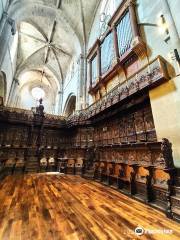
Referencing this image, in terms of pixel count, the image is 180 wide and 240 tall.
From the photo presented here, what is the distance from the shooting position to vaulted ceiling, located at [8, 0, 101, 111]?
13570 millimetres

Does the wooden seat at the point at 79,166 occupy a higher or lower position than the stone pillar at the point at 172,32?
lower

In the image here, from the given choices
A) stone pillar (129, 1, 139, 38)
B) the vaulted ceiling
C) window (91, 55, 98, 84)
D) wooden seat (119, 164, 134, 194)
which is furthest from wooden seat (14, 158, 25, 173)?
the vaulted ceiling

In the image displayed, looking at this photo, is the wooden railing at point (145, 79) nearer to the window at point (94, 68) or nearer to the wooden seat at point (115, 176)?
the wooden seat at point (115, 176)

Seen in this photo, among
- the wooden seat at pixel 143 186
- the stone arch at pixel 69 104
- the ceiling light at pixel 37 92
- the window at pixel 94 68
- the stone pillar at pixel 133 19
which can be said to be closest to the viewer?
the wooden seat at pixel 143 186

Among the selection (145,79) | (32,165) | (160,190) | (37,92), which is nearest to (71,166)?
(32,165)

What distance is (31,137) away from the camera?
11047 millimetres

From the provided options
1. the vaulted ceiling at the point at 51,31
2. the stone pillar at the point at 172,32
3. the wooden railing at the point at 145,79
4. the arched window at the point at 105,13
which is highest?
the vaulted ceiling at the point at 51,31

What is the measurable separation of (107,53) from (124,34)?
5.45ft

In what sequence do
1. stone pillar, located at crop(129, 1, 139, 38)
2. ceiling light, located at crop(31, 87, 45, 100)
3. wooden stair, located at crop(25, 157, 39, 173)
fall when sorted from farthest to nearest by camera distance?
ceiling light, located at crop(31, 87, 45, 100) → wooden stair, located at crop(25, 157, 39, 173) → stone pillar, located at crop(129, 1, 139, 38)

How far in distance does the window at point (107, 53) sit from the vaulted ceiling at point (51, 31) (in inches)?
198

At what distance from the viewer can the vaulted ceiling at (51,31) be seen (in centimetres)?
1357

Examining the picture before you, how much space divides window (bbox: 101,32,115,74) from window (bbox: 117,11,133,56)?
0.78 meters

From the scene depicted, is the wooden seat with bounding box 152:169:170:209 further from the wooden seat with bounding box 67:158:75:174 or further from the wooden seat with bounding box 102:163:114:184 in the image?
the wooden seat with bounding box 67:158:75:174

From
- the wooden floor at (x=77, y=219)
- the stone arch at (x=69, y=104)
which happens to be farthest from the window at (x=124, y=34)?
the stone arch at (x=69, y=104)
